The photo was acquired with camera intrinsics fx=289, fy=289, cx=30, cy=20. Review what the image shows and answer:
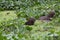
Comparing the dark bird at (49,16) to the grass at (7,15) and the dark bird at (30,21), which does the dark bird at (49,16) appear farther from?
the grass at (7,15)

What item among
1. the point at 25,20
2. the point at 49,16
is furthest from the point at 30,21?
the point at 49,16

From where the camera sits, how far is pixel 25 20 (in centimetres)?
645

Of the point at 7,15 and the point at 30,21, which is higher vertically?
the point at 30,21

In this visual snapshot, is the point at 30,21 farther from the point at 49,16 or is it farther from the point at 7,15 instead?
the point at 7,15

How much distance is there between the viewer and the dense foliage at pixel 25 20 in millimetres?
5322

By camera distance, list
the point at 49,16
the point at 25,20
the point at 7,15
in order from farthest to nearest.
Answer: the point at 7,15 < the point at 49,16 < the point at 25,20

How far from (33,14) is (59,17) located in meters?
0.72

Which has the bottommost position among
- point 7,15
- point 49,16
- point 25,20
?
point 7,15

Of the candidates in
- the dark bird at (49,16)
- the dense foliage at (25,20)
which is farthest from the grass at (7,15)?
the dark bird at (49,16)

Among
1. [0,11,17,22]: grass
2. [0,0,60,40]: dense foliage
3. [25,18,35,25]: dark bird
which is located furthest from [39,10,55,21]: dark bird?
[0,11,17,22]: grass

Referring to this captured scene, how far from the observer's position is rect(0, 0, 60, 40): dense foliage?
5322 millimetres

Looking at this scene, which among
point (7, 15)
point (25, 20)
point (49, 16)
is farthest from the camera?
point (7, 15)

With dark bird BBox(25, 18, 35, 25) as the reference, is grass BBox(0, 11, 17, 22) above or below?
below

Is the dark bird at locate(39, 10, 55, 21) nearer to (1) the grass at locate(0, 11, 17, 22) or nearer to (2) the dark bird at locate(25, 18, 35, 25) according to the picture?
(2) the dark bird at locate(25, 18, 35, 25)
